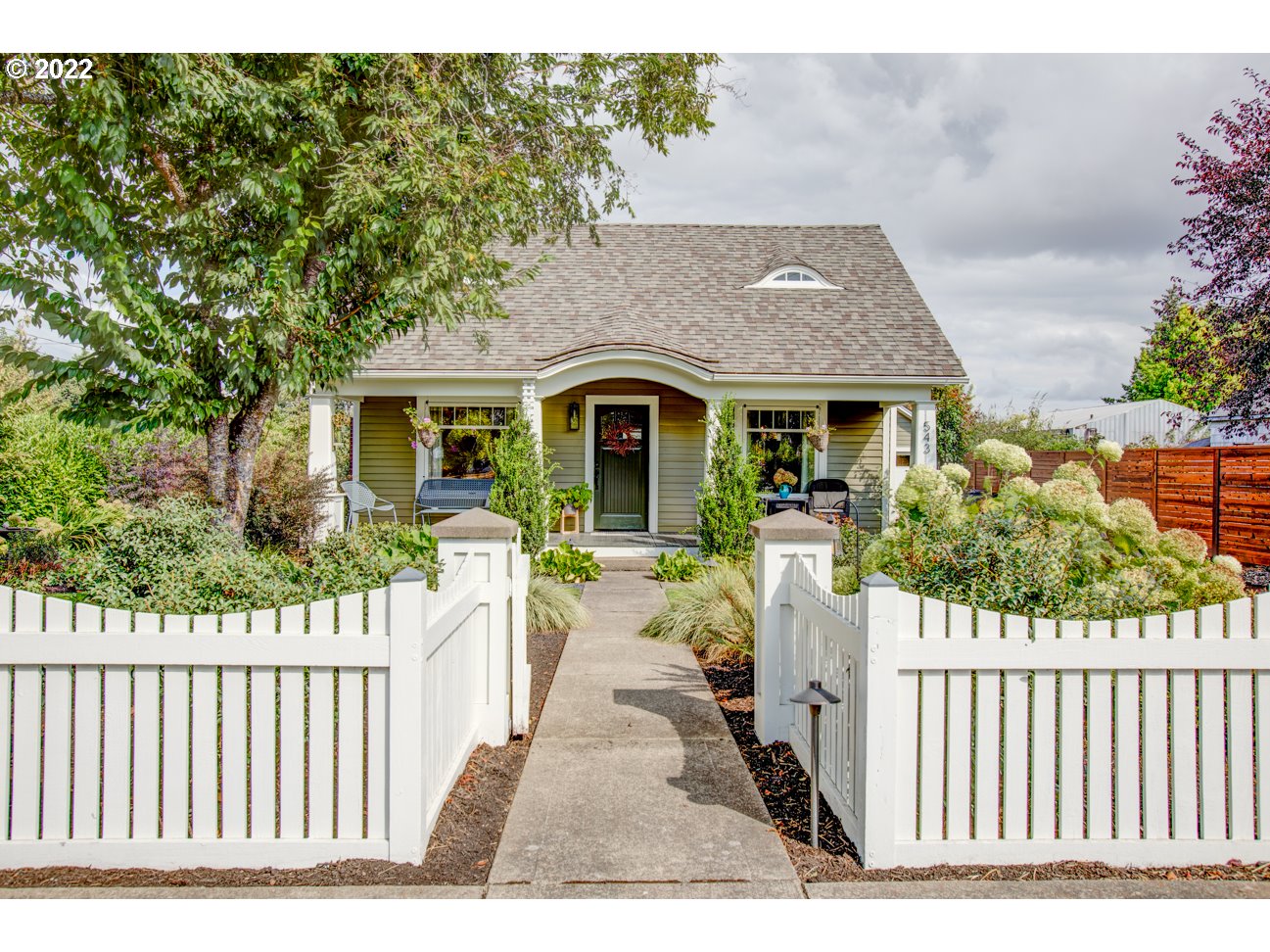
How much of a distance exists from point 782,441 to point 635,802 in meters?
10.9

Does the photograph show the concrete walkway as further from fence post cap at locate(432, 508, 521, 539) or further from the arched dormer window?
the arched dormer window

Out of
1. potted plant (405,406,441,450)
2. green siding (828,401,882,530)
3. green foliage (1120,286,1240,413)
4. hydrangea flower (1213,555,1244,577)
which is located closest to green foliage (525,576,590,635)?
hydrangea flower (1213,555,1244,577)

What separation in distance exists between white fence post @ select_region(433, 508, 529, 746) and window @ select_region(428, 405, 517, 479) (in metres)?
9.41

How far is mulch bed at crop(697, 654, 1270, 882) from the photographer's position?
9.00 feet

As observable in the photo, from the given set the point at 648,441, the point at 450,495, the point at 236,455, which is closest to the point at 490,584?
the point at 236,455

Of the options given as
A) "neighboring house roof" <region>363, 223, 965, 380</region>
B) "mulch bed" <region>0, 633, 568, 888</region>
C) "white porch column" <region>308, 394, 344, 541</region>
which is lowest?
"mulch bed" <region>0, 633, 568, 888</region>

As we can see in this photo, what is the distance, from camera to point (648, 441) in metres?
13.8

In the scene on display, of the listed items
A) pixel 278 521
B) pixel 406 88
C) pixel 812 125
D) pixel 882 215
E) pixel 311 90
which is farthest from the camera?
pixel 882 215

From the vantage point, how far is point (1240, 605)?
2.79 metres

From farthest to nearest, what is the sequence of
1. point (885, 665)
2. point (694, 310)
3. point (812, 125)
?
point (694, 310), point (812, 125), point (885, 665)

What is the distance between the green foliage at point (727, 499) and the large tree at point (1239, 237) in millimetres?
9154

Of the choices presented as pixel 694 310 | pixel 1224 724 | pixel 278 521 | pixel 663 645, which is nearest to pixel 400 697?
pixel 1224 724

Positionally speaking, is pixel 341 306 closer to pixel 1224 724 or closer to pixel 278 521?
pixel 278 521

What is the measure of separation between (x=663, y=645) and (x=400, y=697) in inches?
153
